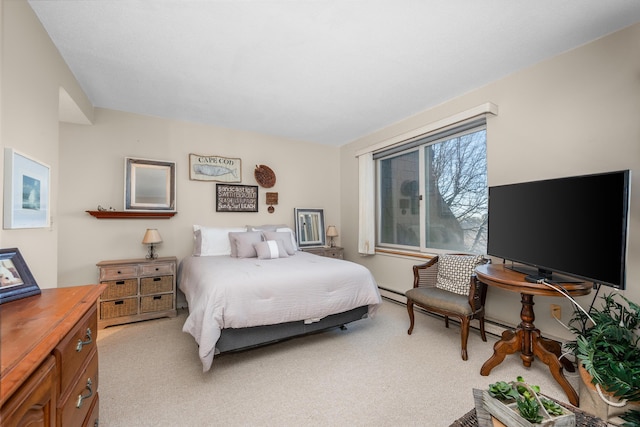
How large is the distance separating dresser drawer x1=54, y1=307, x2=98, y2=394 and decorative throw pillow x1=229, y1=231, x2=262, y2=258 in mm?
2053

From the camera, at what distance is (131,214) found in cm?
345

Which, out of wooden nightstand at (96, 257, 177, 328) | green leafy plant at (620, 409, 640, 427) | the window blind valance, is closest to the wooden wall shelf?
wooden nightstand at (96, 257, 177, 328)

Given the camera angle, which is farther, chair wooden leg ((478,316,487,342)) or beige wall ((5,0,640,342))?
chair wooden leg ((478,316,487,342))

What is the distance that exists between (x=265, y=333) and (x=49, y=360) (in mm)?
1620

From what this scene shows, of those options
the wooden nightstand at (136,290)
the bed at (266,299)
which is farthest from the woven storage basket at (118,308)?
the bed at (266,299)

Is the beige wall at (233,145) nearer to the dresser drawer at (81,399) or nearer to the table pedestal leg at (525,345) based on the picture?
the table pedestal leg at (525,345)

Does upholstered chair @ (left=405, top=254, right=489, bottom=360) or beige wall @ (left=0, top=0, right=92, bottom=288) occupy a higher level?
beige wall @ (left=0, top=0, right=92, bottom=288)

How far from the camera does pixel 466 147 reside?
3.22m

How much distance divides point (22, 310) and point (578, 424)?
2155mm

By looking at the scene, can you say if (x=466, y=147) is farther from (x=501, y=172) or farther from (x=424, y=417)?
(x=424, y=417)

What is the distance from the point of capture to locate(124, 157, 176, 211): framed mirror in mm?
→ 3506

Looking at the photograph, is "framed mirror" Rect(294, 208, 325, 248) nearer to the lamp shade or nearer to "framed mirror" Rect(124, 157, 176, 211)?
"framed mirror" Rect(124, 157, 176, 211)

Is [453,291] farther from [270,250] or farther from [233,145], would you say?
[233,145]

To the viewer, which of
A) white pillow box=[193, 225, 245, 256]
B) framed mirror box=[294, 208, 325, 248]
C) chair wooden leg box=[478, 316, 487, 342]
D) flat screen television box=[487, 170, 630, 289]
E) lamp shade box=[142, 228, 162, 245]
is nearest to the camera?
flat screen television box=[487, 170, 630, 289]
